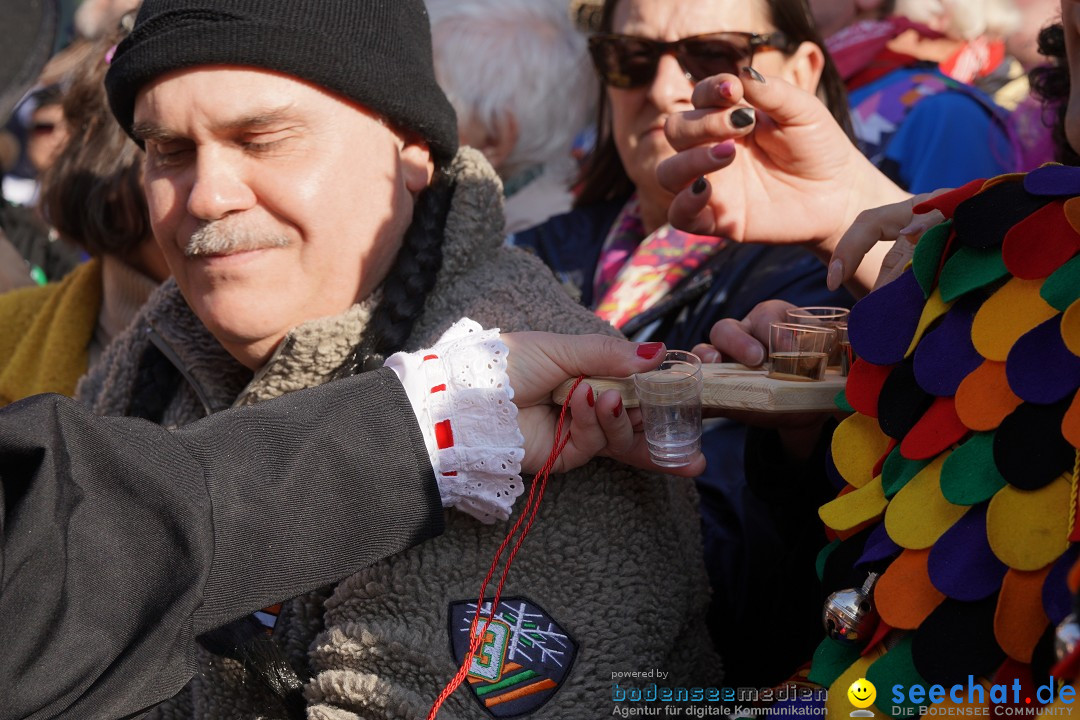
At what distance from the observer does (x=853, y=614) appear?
116 centimetres

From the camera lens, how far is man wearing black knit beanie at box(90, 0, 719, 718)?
57.7 inches

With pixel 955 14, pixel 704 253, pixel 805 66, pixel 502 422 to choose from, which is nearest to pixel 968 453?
pixel 502 422

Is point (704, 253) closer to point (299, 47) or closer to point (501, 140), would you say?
point (299, 47)

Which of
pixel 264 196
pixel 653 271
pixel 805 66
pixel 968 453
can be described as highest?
pixel 968 453

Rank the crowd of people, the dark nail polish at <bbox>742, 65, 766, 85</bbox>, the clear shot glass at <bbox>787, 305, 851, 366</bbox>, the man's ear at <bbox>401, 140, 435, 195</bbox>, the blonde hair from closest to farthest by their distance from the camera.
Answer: the crowd of people < the clear shot glass at <bbox>787, 305, 851, 366</bbox> < the dark nail polish at <bbox>742, 65, 766, 85</bbox> < the man's ear at <bbox>401, 140, 435, 195</bbox> < the blonde hair

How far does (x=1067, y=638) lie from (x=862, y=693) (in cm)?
33

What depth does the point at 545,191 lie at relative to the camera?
12.1 ft

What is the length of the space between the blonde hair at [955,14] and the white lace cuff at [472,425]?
2.64 m

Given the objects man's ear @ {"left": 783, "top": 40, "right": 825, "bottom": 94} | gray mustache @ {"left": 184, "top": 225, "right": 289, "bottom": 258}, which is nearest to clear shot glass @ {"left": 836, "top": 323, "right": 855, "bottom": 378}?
gray mustache @ {"left": 184, "top": 225, "right": 289, "bottom": 258}

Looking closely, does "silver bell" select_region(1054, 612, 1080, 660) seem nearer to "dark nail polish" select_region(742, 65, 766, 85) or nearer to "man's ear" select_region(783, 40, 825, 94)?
"dark nail polish" select_region(742, 65, 766, 85)

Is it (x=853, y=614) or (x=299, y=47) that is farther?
(x=299, y=47)

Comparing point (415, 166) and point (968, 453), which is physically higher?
point (968, 453)

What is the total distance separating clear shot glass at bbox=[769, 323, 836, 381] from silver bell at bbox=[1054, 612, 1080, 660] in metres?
0.61

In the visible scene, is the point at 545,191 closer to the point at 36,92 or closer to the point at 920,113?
the point at 920,113
